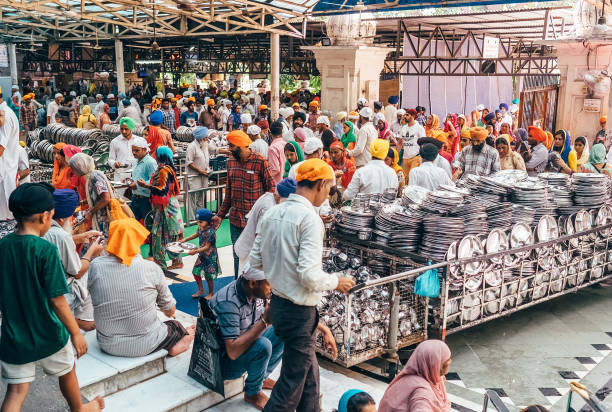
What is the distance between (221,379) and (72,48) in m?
32.0

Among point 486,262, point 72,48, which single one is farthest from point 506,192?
point 72,48

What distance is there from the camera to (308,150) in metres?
6.94

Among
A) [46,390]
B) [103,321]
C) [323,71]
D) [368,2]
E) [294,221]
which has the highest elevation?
[368,2]

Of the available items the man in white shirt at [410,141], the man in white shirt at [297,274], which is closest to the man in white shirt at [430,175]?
the man in white shirt at [410,141]

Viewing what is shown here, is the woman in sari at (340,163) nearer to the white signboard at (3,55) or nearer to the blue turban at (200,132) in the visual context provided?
the blue turban at (200,132)

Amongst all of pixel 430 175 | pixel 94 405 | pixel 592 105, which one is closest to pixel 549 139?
pixel 592 105

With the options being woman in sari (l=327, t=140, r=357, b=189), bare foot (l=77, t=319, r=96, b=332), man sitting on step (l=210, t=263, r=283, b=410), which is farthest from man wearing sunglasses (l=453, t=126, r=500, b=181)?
bare foot (l=77, t=319, r=96, b=332)

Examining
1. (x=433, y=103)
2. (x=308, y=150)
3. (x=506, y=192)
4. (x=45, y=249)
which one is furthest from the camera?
(x=433, y=103)

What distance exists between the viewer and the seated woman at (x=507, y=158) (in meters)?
8.12

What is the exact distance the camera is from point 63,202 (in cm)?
454

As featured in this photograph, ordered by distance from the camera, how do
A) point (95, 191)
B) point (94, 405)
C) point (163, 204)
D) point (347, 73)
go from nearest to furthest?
point (94, 405)
point (95, 191)
point (163, 204)
point (347, 73)

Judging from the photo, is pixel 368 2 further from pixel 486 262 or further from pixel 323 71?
pixel 486 262

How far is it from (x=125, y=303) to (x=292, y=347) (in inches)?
51.4

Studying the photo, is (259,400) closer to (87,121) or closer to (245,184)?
(245,184)
